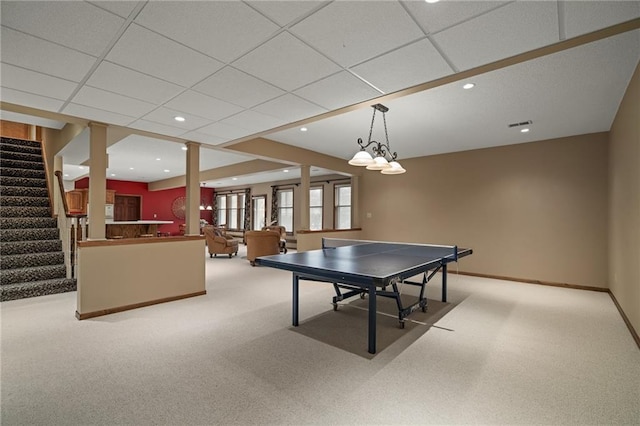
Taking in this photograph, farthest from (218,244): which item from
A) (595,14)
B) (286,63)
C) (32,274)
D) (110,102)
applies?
(595,14)

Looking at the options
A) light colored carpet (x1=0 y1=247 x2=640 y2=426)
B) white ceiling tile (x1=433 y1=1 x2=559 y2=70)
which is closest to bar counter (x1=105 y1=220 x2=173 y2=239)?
light colored carpet (x1=0 y1=247 x2=640 y2=426)

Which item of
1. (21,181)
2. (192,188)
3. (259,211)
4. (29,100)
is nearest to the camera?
(29,100)

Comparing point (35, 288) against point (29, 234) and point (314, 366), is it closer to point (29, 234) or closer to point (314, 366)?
point (29, 234)

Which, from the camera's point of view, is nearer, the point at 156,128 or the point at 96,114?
the point at 96,114

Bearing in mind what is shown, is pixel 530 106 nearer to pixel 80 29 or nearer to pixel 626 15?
pixel 626 15

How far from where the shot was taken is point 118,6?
66.4 inches

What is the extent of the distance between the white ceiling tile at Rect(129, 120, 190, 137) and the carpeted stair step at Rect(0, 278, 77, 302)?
2754 mm

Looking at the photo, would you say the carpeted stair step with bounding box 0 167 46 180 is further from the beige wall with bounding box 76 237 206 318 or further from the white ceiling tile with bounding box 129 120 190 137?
the beige wall with bounding box 76 237 206 318

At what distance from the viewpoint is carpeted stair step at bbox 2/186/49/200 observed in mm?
5535

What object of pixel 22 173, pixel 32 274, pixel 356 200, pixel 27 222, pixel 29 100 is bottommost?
pixel 32 274

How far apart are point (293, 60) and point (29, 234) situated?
18.8 feet

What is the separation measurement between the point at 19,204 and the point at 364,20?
692cm

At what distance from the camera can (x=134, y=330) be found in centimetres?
317

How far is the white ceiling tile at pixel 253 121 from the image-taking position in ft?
11.5
